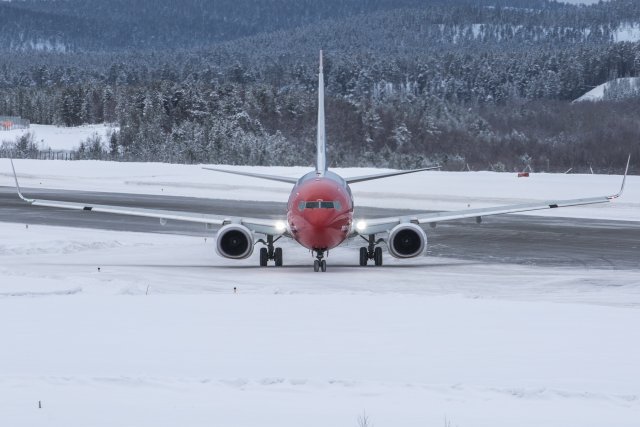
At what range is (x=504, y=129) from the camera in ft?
406

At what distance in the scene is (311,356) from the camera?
14797 millimetres

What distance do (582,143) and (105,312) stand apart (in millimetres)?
93679

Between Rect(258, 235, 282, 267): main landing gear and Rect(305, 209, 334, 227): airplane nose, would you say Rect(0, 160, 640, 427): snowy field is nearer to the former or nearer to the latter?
Rect(305, 209, 334, 227): airplane nose

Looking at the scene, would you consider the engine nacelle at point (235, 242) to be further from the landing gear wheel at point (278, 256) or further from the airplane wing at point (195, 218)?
the landing gear wheel at point (278, 256)

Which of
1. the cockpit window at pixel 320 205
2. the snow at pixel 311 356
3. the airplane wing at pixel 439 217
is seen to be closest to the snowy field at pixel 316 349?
the snow at pixel 311 356

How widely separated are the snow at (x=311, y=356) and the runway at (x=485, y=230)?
321 inches

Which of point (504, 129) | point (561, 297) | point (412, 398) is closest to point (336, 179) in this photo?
point (561, 297)

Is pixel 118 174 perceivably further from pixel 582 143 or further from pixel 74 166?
pixel 582 143

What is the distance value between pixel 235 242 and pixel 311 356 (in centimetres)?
1623

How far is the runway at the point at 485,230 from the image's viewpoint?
33.9m

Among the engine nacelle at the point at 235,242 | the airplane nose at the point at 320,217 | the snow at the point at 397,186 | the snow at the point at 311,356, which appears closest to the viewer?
the snow at the point at 311,356

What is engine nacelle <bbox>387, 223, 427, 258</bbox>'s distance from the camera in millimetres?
30828

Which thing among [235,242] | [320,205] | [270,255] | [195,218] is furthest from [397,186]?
[320,205]

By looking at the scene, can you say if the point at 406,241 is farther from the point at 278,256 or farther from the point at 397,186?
the point at 397,186
